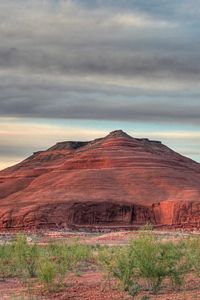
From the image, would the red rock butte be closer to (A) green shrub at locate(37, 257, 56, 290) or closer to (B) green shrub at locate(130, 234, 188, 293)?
(A) green shrub at locate(37, 257, 56, 290)

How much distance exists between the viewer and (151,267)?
20.5 metres

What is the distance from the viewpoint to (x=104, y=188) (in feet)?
352

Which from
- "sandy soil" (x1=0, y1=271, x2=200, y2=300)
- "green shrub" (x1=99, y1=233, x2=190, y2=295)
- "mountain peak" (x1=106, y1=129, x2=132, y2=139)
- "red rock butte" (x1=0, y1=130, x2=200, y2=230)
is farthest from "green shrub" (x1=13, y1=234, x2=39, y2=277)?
"mountain peak" (x1=106, y1=129, x2=132, y2=139)

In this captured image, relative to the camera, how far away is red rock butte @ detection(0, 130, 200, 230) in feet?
315

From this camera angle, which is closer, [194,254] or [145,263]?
[145,263]

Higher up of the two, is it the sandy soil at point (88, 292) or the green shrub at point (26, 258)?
the green shrub at point (26, 258)

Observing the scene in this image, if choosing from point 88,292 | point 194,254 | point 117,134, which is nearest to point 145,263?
point 88,292

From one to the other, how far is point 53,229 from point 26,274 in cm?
6439

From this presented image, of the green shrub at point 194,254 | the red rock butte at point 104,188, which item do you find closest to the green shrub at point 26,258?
the green shrub at point 194,254

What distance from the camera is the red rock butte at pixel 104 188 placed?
9588 centimetres

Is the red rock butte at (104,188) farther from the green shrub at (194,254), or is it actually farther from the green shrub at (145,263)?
the green shrub at (145,263)

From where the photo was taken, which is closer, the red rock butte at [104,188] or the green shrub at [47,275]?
the green shrub at [47,275]

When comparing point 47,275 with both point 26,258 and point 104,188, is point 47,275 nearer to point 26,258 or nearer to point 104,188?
point 26,258

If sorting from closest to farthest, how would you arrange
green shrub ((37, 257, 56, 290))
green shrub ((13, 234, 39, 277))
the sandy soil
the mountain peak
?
the sandy soil → green shrub ((37, 257, 56, 290)) → green shrub ((13, 234, 39, 277)) → the mountain peak
